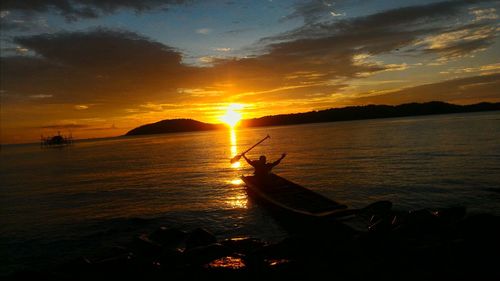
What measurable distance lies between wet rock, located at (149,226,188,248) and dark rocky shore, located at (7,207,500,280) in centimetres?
162

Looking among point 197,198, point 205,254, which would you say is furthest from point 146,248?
point 197,198

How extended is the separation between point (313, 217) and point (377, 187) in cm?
1548

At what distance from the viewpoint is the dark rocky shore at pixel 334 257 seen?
12.6 m

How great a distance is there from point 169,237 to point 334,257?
9.14 meters

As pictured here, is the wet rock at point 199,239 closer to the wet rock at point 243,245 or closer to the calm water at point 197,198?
the wet rock at point 243,245

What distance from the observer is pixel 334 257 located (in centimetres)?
1409

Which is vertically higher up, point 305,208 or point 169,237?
point 305,208

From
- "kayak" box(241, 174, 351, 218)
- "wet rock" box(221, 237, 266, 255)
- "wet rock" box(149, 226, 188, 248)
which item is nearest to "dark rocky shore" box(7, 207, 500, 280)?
"wet rock" box(221, 237, 266, 255)

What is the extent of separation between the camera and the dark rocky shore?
12640mm

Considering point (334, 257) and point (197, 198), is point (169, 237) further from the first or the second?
point (197, 198)

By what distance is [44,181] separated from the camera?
50.8 m

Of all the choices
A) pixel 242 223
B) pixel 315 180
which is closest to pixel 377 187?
pixel 315 180

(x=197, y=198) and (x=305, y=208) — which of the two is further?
(x=197, y=198)

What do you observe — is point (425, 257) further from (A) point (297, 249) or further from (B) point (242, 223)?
(B) point (242, 223)
